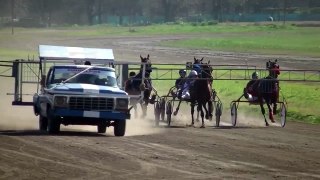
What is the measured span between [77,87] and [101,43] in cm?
5474

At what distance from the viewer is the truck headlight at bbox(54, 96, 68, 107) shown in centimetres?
2325

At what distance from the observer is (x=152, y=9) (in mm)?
139500

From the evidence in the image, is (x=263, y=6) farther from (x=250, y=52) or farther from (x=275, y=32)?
(x=250, y=52)

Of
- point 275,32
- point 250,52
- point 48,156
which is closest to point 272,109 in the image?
point 48,156

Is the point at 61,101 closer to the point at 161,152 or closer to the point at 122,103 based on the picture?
the point at 122,103

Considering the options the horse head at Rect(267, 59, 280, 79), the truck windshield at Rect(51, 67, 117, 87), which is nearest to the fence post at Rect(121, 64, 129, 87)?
the horse head at Rect(267, 59, 280, 79)

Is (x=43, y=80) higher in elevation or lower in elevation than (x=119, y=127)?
higher

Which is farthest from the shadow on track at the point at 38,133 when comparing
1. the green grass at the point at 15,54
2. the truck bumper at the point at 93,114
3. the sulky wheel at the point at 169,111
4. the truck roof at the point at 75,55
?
the green grass at the point at 15,54

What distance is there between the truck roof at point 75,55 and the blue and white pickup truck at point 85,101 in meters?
1.97

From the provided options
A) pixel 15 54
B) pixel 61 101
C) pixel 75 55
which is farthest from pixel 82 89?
pixel 15 54

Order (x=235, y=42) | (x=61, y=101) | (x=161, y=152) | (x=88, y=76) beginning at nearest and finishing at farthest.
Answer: (x=161, y=152)
(x=61, y=101)
(x=88, y=76)
(x=235, y=42)

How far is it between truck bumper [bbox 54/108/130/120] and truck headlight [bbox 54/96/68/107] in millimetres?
141

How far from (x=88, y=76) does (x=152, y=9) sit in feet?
378

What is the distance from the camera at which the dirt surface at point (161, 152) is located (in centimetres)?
1606
